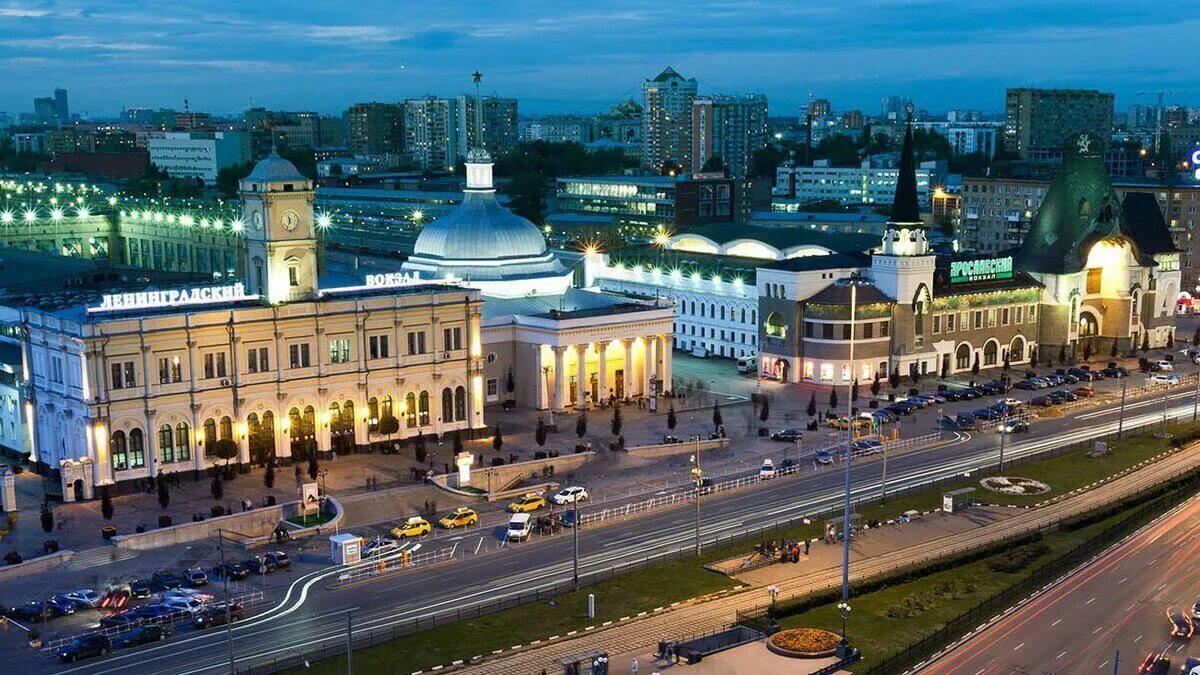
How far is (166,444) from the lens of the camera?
298ft

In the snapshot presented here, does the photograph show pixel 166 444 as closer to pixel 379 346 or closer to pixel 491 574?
pixel 379 346

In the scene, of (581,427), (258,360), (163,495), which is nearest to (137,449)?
(163,495)

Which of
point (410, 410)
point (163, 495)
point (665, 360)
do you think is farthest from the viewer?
point (665, 360)

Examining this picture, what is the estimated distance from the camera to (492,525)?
8319 cm

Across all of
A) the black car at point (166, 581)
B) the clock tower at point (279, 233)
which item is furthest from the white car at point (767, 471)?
the black car at point (166, 581)

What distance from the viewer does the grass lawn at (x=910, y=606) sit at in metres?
64.5

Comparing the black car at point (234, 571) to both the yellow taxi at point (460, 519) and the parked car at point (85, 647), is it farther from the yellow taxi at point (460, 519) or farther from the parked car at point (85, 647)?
the yellow taxi at point (460, 519)

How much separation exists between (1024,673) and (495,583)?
1053 inches

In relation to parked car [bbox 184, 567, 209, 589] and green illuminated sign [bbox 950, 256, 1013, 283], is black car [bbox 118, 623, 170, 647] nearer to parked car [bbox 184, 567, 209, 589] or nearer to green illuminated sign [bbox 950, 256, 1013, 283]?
parked car [bbox 184, 567, 209, 589]

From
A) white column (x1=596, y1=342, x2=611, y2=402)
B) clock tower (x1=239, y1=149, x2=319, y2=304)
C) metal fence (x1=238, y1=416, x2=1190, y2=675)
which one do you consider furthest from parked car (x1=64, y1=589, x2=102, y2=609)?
white column (x1=596, y1=342, x2=611, y2=402)

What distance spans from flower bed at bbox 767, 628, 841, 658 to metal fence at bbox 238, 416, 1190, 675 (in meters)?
11.9

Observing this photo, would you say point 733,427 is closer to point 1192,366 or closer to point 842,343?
point 842,343

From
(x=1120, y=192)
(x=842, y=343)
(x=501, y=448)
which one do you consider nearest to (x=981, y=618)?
(x=501, y=448)

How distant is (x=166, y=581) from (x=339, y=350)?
3009cm
